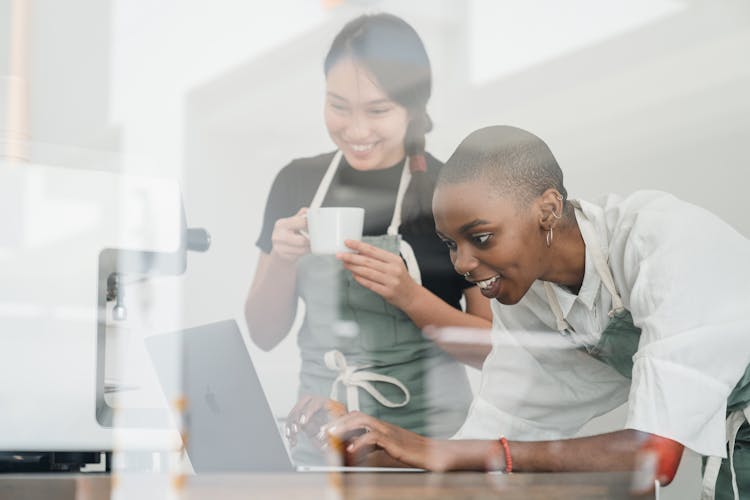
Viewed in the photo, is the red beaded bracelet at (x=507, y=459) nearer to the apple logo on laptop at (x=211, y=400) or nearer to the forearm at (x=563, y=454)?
the forearm at (x=563, y=454)

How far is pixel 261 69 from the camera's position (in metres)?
1.57

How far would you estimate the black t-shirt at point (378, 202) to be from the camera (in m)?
1.53

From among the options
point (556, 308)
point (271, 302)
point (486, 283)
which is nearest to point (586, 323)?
point (556, 308)

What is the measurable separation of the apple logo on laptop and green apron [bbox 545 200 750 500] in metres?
0.57

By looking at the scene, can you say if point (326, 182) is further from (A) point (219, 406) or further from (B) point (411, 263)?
(A) point (219, 406)

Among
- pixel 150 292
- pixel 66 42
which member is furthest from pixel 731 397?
pixel 66 42

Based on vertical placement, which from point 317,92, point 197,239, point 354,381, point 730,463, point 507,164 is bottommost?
point 730,463

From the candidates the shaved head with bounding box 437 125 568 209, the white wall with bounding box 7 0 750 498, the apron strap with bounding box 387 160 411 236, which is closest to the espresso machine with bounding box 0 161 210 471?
the white wall with bounding box 7 0 750 498

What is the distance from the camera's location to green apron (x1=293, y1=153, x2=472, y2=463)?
150cm

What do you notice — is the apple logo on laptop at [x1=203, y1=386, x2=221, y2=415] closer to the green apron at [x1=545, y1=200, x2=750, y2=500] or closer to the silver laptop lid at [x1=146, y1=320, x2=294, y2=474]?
the silver laptop lid at [x1=146, y1=320, x2=294, y2=474]

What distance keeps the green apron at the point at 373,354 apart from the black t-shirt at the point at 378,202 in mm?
14

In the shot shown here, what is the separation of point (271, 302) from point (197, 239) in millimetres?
153

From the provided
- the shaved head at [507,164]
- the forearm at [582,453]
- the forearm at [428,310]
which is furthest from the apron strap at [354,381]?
the shaved head at [507,164]

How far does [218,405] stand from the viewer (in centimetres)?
128
